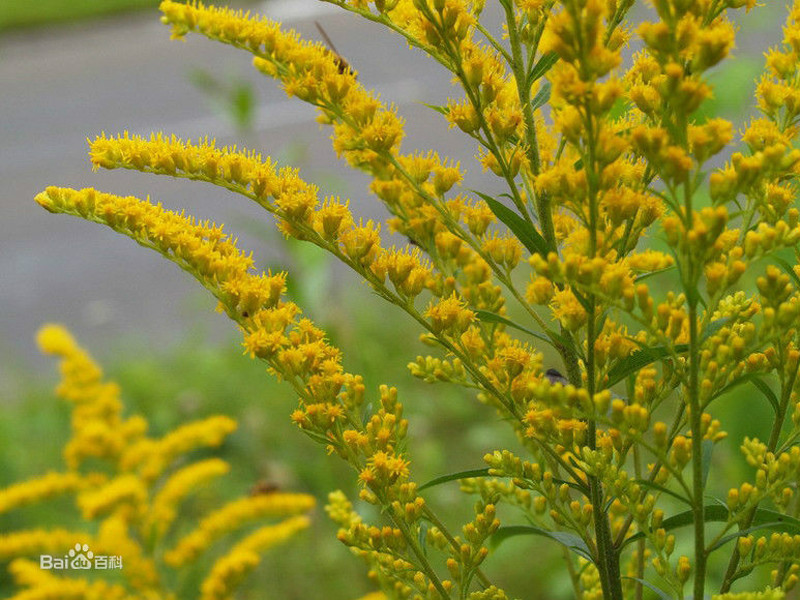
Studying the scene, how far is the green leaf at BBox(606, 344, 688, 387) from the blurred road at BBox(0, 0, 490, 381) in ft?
18.4

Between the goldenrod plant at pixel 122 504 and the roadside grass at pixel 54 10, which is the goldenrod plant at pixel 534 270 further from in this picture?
the roadside grass at pixel 54 10

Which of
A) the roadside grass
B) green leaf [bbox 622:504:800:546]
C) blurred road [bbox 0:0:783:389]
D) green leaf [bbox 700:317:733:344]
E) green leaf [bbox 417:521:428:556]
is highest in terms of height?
the roadside grass

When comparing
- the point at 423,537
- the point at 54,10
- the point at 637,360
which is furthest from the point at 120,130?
the point at 637,360

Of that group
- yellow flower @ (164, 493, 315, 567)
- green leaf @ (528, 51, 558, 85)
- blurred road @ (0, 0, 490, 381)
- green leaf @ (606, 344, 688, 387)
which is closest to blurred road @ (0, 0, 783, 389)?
blurred road @ (0, 0, 490, 381)

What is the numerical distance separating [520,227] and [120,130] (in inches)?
421

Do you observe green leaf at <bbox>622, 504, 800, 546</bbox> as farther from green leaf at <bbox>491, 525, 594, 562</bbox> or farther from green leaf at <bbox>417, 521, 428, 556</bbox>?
green leaf at <bbox>417, 521, 428, 556</bbox>

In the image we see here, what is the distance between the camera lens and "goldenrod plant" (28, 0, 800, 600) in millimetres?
1269

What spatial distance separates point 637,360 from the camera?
4.34 ft

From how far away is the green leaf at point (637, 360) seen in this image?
4.23 feet

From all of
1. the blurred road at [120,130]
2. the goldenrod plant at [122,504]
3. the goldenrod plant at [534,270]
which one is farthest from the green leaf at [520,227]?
the blurred road at [120,130]

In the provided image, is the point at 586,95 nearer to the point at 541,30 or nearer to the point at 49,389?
the point at 541,30

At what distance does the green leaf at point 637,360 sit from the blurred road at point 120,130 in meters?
5.61

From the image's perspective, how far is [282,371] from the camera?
1473mm

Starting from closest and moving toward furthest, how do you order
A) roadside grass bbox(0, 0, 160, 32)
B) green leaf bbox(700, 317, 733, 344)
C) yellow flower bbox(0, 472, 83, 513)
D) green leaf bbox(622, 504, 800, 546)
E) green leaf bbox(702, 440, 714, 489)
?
green leaf bbox(700, 317, 733, 344)
green leaf bbox(622, 504, 800, 546)
green leaf bbox(702, 440, 714, 489)
yellow flower bbox(0, 472, 83, 513)
roadside grass bbox(0, 0, 160, 32)
